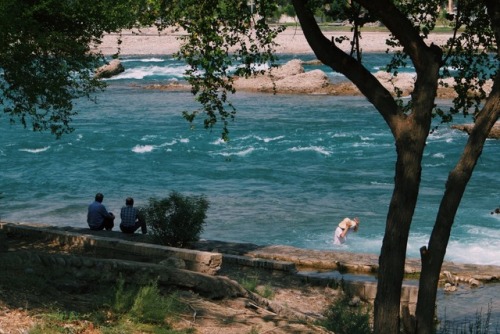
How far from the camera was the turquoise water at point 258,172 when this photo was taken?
26.5 metres

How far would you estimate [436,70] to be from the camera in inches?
368

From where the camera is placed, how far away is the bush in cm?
1834

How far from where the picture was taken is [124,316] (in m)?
9.36

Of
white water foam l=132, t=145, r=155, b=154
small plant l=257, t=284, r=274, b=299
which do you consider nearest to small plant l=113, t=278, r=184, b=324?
small plant l=257, t=284, r=274, b=299

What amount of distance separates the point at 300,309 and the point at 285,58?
7673 cm

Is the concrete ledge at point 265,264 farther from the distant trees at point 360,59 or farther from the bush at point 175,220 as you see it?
the distant trees at point 360,59

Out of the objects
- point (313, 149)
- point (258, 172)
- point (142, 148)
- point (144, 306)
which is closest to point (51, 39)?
point (144, 306)

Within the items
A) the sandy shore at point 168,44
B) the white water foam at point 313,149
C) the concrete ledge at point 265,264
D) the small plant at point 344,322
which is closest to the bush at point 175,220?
the concrete ledge at point 265,264

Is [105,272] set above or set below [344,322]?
above

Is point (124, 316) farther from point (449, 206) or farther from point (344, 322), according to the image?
point (449, 206)

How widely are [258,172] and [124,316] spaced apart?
26716mm

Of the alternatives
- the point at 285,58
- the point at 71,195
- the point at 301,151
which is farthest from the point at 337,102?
the point at 285,58

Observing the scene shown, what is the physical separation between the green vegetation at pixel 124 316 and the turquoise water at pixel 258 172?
13.8 m

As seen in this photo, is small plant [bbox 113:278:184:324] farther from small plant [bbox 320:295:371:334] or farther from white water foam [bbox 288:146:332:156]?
white water foam [bbox 288:146:332:156]
